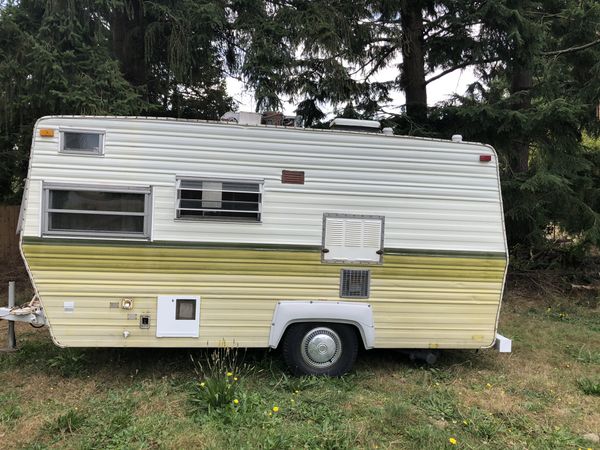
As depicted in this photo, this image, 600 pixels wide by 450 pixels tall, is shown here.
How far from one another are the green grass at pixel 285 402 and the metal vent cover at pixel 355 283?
35.8 inches

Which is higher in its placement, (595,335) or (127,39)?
(127,39)

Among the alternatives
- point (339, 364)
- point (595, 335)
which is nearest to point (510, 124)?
point (595, 335)

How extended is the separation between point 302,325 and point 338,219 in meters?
1.16

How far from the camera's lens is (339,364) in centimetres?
532

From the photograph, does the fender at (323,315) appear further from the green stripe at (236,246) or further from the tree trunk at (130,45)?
the tree trunk at (130,45)

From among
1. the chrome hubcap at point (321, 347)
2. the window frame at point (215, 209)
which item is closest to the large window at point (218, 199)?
the window frame at point (215, 209)

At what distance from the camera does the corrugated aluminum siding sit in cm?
481

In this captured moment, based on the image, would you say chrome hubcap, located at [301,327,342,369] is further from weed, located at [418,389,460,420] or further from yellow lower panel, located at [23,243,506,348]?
weed, located at [418,389,460,420]

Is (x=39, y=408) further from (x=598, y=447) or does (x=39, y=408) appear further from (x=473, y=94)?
(x=473, y=94)

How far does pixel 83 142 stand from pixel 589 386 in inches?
222

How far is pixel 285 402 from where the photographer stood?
4598 millimetres

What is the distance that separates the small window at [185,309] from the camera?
16.1 ft

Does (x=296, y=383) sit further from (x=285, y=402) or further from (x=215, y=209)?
(x=215, y=209)

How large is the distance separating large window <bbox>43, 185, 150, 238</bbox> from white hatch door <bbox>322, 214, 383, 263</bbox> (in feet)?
5.90
